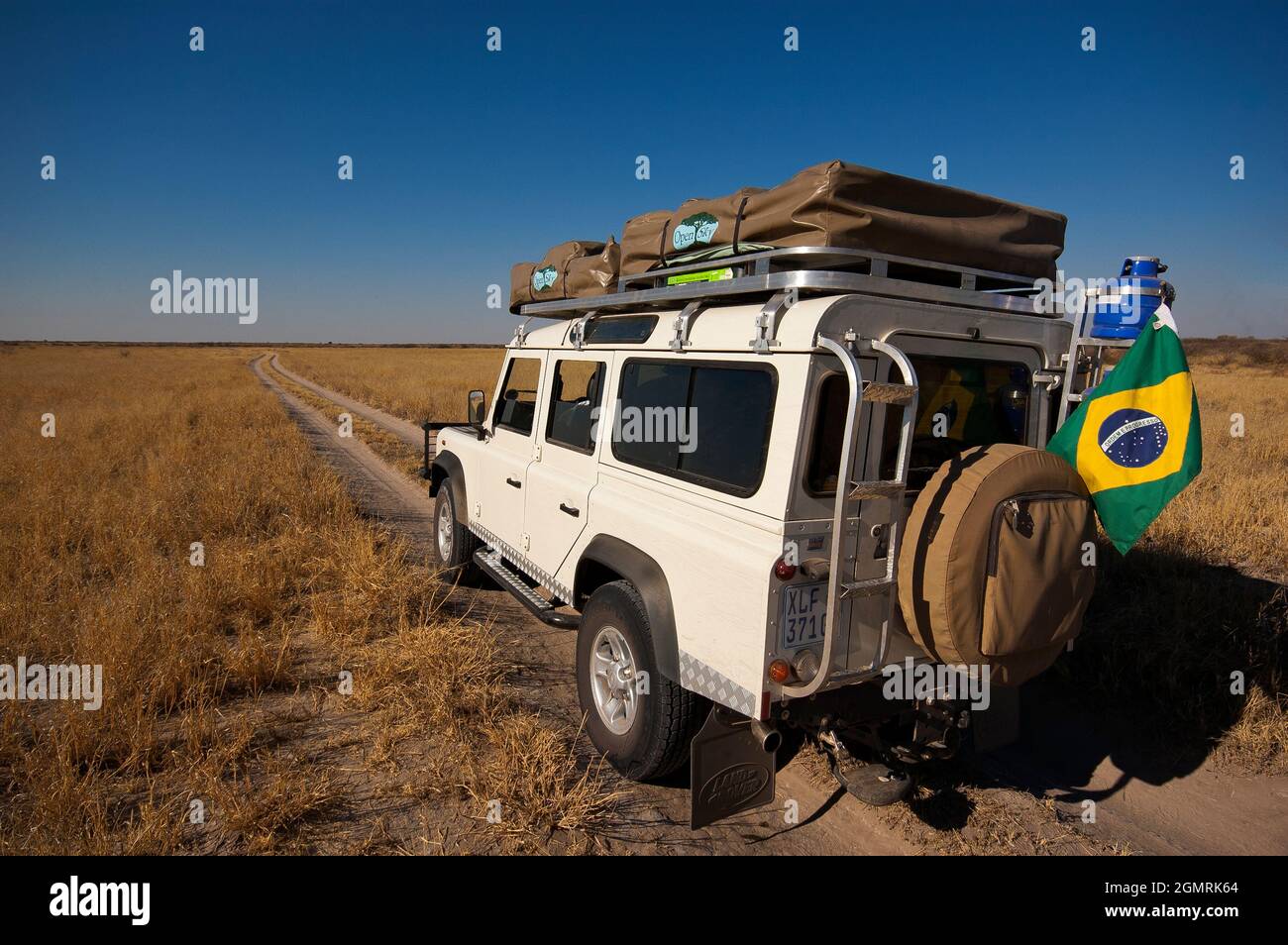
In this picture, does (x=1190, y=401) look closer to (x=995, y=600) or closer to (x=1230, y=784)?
(x=995, y=600)

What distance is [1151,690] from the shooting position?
13.8 ft

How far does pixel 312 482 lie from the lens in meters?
8.32

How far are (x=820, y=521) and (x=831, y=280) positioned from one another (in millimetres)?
924

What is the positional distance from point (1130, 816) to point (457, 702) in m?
3.36

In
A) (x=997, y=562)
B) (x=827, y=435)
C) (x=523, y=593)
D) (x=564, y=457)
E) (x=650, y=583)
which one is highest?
(x=827, y=435)

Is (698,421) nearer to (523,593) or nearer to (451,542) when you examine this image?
(523,593)

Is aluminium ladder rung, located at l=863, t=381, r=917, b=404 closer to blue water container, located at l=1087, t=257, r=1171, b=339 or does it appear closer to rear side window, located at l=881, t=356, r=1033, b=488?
rear side window, located at l=881, t=356, r=1033, b=488

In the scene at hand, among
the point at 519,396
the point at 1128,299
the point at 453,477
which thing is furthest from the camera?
the point at 453,477

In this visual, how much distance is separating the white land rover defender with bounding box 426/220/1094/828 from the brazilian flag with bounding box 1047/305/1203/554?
265mm

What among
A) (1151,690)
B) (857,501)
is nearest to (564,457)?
(857,501)

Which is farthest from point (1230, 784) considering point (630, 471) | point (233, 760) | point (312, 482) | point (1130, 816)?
point (312, 482)

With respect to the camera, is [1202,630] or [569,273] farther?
[569,273]

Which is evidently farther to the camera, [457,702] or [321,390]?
[321,390]

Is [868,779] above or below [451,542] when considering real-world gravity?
below
